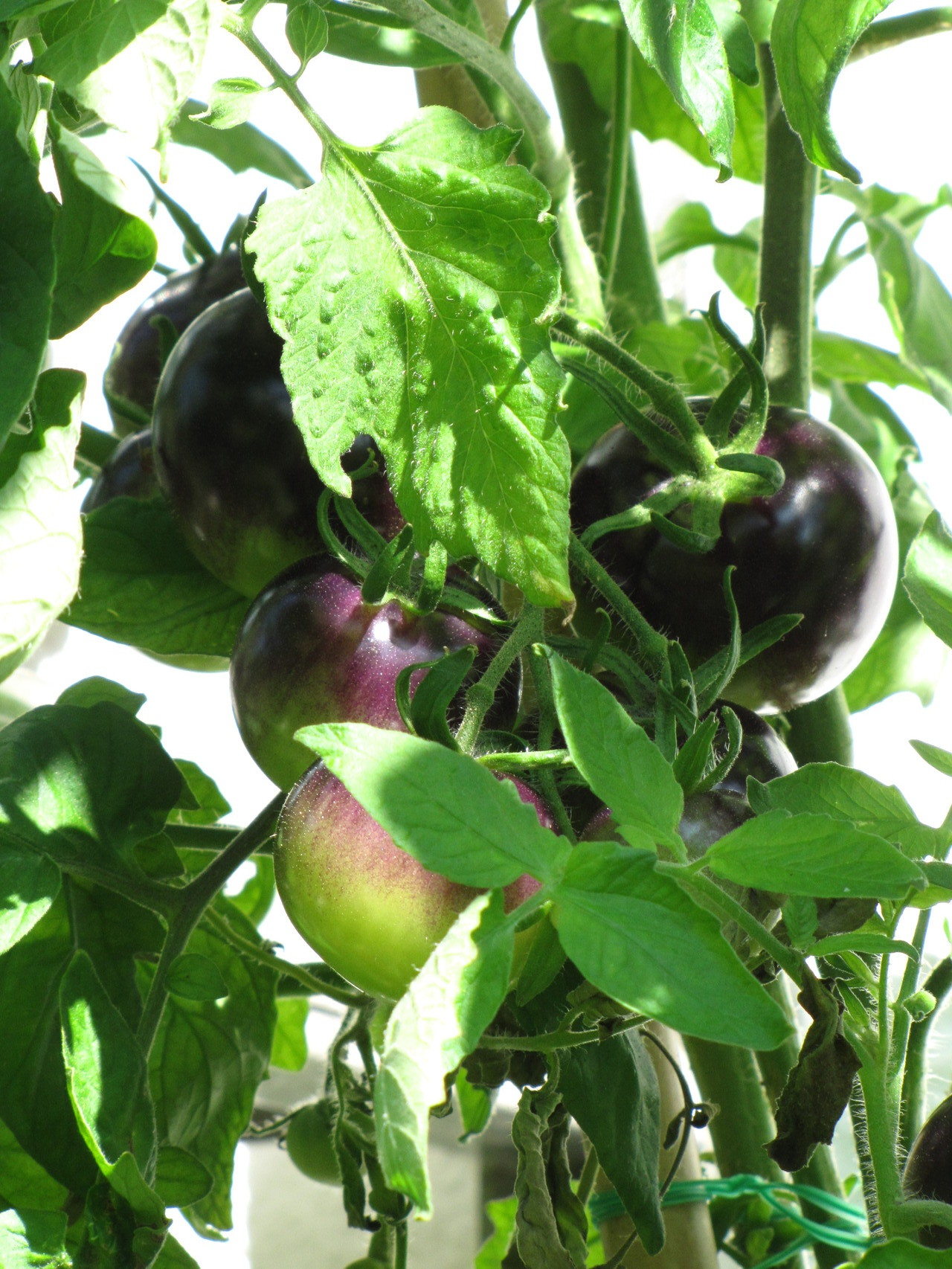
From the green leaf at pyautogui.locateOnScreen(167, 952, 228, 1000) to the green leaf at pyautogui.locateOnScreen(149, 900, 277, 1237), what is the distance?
0.22 ft

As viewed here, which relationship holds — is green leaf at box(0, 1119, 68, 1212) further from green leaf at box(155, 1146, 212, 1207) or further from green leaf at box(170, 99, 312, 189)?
green leaf at box(170, 99, 312, 189)

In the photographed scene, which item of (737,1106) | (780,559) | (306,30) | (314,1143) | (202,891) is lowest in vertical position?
(314,1143)

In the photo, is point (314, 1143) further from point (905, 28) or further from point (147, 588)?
point (905, 28)

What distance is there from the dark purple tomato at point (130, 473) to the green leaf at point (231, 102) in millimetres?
151

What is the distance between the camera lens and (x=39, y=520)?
0.85 feet

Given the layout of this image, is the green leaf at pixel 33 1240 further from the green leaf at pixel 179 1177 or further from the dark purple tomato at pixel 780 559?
the dark purple tomato at pixel 780 559

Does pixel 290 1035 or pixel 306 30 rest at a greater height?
pixel 306 30

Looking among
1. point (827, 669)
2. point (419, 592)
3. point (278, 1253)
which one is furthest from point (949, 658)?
point (278, 1253)

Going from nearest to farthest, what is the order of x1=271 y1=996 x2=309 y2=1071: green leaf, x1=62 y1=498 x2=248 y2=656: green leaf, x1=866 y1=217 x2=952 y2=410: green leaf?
x1=62 y1=498 x2=248 y2=656: green leaf
x1=866 y1=217 x2=952 y2=410: green leaf
x1=271 y1=996 x2=309 y2=1071: green leaf

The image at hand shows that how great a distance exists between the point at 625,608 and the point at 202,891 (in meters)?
0.13

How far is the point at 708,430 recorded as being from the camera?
1.03 feet

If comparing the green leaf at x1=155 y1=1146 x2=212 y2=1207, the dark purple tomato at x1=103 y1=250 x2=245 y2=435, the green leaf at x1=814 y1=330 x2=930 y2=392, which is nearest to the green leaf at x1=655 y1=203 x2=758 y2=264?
the green leaf at x1=814 y1=330 x2=930 y2=392

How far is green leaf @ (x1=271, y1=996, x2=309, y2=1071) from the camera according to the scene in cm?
58

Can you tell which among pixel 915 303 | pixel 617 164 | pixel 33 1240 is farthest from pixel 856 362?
pixel 33 1240
